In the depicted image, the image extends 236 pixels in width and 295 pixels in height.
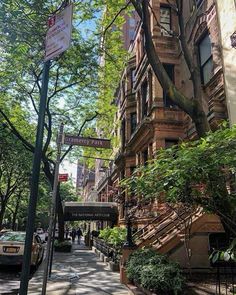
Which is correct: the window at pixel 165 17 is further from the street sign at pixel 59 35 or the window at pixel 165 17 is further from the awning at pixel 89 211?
the street sign at pixel 59 35

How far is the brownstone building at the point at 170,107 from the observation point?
1159 centimetres

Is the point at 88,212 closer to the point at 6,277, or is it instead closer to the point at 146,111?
the point at 146,111

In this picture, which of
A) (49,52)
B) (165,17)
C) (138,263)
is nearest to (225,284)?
(138,263)

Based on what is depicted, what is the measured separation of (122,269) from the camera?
1077cm

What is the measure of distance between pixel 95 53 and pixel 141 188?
43.3 ft

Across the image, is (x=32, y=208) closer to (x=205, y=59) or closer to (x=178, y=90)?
(x=178, y=90)

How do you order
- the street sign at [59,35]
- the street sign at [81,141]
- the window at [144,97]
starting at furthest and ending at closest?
the window at [144,97] → the street sign at [81,141] → the street sign at [59,35]

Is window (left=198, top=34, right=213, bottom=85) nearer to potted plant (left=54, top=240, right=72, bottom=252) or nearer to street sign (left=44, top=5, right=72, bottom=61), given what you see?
street sign (left=44, top=5, right=72, bottom=61)

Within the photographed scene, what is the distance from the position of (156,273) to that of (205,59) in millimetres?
10680

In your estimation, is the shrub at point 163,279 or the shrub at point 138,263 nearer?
the shrub at point 163,279

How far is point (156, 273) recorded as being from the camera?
7949 mm

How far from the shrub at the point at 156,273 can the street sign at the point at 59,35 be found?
5573mm

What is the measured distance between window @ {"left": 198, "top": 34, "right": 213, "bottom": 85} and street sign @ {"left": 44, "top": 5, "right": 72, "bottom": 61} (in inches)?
444

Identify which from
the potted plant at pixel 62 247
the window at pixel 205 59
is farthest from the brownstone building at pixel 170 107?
the potted plant at pixel 62 247
